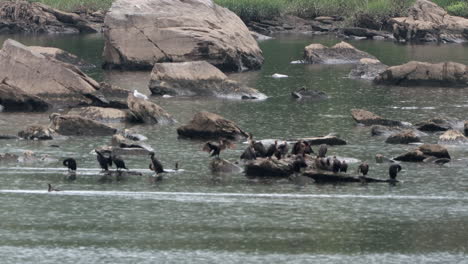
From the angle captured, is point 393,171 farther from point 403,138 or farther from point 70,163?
point 70,163

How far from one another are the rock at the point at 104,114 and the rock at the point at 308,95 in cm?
1453

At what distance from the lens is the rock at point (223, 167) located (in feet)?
148

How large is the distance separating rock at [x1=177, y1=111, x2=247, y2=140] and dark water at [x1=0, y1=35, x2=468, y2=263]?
0.93m

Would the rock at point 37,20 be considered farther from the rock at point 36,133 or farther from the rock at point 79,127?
the rock at point 36,133

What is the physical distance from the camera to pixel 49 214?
37.8 m

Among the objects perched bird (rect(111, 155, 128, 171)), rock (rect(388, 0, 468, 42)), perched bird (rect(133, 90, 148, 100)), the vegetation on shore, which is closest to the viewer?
perched bird (rect(111, 155, 128, 171))

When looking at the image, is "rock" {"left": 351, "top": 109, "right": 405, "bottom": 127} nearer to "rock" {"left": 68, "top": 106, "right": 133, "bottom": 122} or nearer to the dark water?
the dark water

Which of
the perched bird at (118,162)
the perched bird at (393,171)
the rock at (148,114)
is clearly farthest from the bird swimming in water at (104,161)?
the rock at (148,114)

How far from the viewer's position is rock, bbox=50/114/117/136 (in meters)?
53.4

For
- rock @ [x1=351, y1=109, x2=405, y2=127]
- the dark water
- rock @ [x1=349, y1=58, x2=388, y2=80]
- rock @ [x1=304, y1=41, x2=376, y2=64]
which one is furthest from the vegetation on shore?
the dark water

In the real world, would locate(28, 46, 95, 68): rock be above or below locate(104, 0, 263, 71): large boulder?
below

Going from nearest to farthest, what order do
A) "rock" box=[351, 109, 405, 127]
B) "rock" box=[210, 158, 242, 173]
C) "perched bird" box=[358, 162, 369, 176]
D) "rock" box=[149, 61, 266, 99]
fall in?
"perched bird" box=[358, 162, 369, 176], "rock" box=[210, 158, 242, 173], "rock" box=[351, 109, 405, 127], "rock" box=[149, 61, 266, 99]

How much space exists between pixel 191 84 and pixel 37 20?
63819 mm

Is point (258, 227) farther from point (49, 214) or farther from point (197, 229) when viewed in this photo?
point (49, 214)
